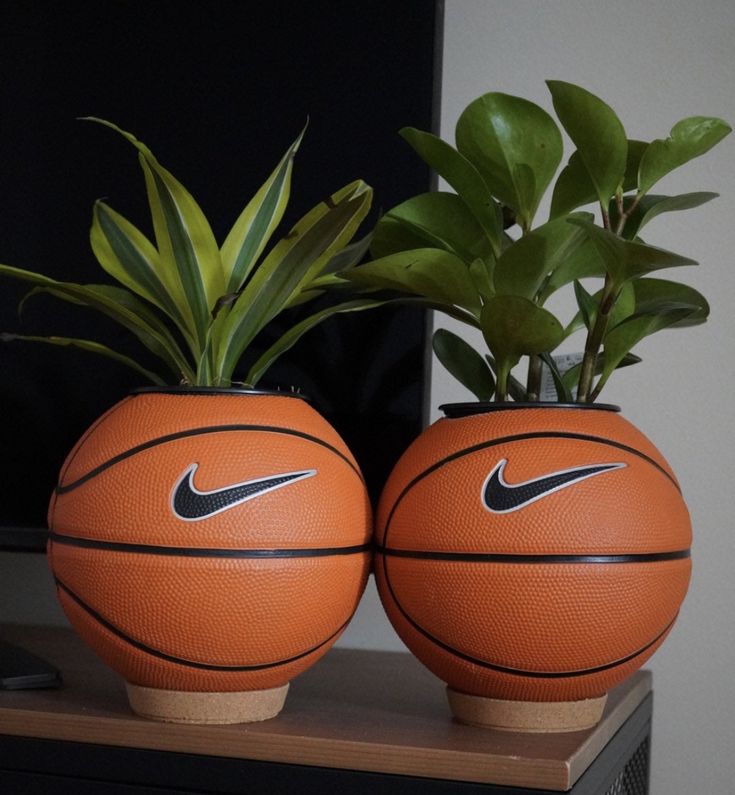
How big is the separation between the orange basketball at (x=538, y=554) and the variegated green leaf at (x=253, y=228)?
0.27 meters

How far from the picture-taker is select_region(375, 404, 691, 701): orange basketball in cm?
77

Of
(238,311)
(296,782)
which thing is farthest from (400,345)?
(296,782)

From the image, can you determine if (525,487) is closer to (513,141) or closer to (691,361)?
(513,141)

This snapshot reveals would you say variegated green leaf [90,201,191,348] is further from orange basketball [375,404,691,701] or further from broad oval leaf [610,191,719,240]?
broad oval leaf [610,191,719,240]

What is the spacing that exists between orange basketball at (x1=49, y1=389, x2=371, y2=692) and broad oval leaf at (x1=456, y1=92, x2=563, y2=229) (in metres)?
0.28

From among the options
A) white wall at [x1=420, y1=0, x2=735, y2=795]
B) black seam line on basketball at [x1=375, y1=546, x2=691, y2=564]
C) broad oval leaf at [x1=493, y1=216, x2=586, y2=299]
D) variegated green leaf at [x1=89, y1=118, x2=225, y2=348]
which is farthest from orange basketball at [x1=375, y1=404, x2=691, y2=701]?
white wall at [x1=420, y1=0, x2=735, y2=795]

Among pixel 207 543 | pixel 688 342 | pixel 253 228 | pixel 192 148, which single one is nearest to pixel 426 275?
pixel 253 228

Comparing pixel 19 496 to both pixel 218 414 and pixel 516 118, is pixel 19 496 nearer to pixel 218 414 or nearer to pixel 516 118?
pixel 218 414

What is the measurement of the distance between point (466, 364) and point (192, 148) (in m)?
0.44

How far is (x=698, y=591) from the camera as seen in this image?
4.20 ft

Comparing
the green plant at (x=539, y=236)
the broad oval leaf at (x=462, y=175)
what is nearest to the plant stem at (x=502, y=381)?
the green plant at (x=539, y=236)

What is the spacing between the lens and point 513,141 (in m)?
0.88

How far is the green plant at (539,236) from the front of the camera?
0.82 m

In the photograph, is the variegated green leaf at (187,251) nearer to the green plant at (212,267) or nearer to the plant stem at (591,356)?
the green plant at (212,267)
